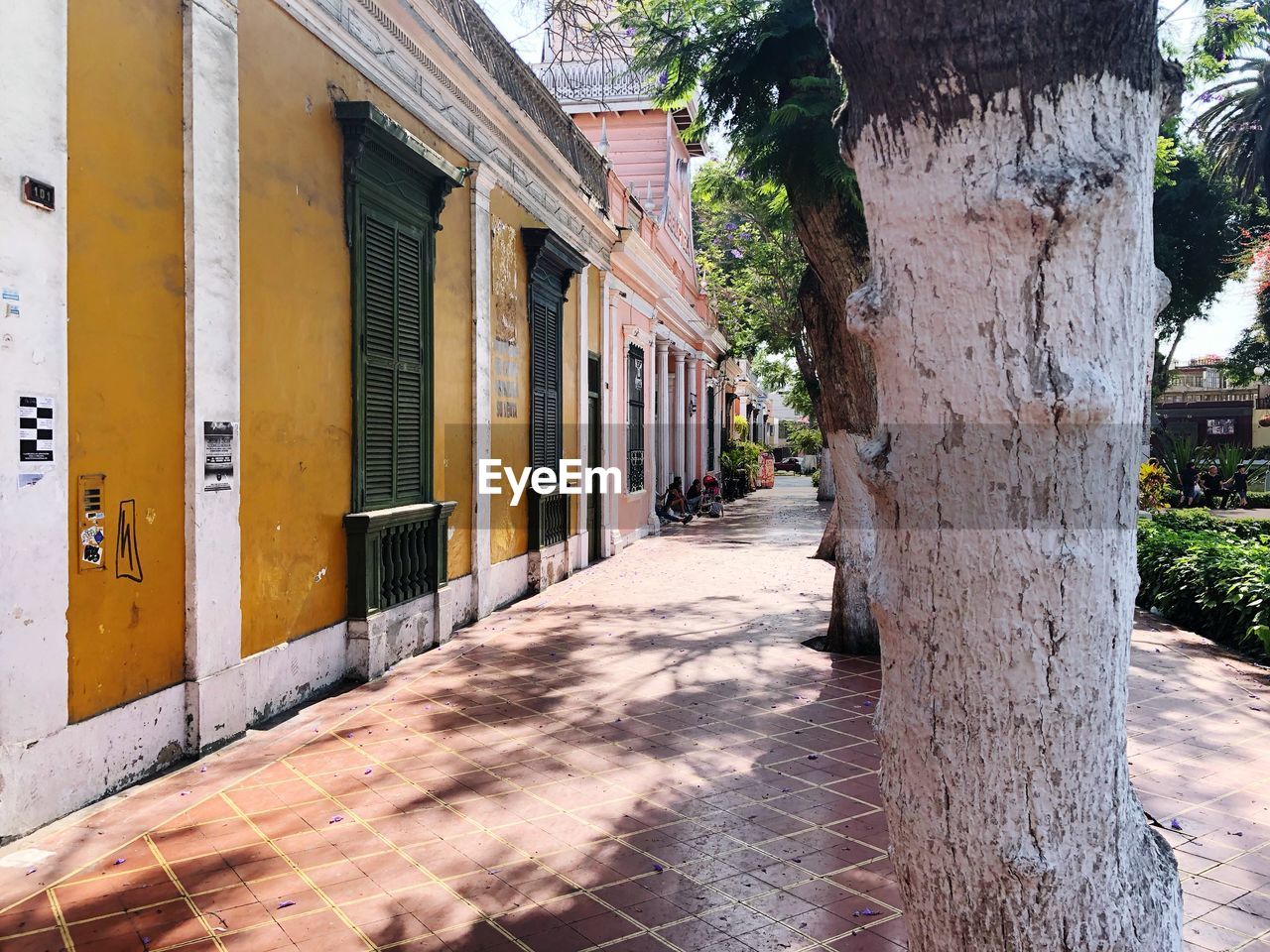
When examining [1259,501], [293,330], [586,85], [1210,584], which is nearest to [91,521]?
[293,330]

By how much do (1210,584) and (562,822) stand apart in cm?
692

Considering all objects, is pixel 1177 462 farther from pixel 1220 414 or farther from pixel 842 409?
pixel 1220 414

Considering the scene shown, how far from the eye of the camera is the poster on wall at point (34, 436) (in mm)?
3561

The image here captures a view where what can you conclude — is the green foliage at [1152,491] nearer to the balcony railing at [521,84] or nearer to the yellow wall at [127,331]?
the balcony railing at [521,84]

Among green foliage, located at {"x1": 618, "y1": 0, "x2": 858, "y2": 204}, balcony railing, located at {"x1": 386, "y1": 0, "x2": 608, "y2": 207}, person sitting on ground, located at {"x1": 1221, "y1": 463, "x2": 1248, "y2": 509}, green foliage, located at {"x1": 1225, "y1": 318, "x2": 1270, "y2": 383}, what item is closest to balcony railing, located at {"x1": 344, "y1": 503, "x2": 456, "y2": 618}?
balcony railing, located at {"x1": 386, "y1": 0, "x2": 608, "y2": 207}

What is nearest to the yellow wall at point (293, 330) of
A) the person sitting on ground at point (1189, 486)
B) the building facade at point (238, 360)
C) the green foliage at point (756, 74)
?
the building facade at point (238, 360)

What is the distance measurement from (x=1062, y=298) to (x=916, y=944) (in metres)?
1.28

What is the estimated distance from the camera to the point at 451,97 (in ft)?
24.7

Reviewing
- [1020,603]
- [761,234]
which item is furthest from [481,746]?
[761,234]

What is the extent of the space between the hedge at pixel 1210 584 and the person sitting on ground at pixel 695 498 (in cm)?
1025

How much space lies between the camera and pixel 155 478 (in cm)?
434

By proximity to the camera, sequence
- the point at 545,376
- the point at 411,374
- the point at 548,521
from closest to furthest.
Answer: the point at 411,374 → the point at 545,376 → the point at 548,521

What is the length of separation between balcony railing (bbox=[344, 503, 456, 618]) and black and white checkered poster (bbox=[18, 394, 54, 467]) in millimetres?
2545

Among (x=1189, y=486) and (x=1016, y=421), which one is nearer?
(x=1016, y=421)
